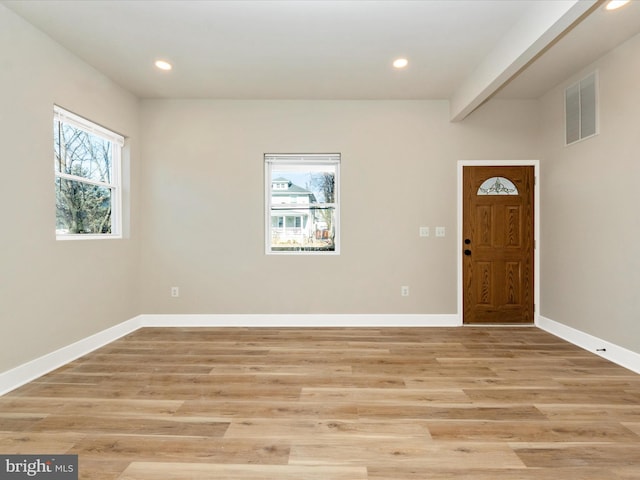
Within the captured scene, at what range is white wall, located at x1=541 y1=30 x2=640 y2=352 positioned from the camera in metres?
3.03

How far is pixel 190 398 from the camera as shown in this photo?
2.46 m

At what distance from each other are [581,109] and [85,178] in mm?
5222

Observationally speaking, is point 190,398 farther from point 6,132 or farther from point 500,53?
point 500,53

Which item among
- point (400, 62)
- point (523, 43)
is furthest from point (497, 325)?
point (400, 62)

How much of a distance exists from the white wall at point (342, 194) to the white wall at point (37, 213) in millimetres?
934

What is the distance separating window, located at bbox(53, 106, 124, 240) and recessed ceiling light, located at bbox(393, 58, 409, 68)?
3149 millimetres

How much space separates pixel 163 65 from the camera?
11.3 ft

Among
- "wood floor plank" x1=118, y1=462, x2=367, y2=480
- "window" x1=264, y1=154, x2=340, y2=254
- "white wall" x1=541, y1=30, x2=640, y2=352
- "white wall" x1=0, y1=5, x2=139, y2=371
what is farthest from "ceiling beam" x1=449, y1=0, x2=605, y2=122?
"white wall" x1=0, y1=5, x2=139, y2=371

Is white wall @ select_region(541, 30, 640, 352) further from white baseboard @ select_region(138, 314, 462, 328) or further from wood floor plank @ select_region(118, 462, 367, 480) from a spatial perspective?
wood floor plank @ select_region(118, 462, 367, 480)

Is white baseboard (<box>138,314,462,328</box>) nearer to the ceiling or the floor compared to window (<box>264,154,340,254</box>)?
nearer to the floor

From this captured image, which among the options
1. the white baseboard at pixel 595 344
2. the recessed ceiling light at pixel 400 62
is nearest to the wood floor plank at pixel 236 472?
the white baseboard at pixel 595 344

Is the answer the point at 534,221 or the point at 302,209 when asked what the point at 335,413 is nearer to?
the point at 302,209

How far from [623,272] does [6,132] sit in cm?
526

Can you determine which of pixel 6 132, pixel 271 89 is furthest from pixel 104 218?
pixel 271 89
